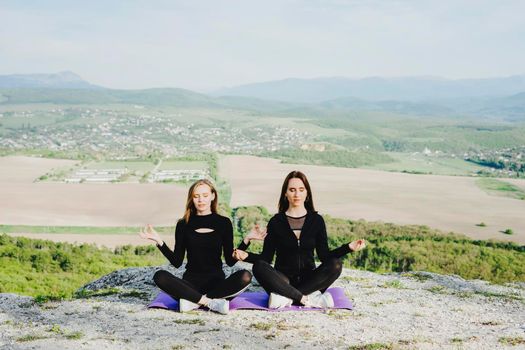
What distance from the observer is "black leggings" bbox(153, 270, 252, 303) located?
9.50m

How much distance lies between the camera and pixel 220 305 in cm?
960

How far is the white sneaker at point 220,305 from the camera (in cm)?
958

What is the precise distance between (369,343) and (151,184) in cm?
7168

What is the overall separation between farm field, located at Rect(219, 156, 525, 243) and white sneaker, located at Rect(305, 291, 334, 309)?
45.1 m

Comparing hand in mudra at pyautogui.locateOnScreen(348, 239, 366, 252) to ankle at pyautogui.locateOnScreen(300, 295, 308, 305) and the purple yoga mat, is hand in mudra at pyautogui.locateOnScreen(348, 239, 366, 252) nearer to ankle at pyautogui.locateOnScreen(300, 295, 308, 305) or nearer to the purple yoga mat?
ankle at pyautogui.locateOnScreen(300, 295, 308, 305)

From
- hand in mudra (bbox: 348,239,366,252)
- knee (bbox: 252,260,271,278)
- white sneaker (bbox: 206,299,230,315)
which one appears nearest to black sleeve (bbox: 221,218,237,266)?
knee (bbox: 252,260,271,278)

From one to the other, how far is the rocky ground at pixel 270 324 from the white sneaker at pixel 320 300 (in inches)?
6.3

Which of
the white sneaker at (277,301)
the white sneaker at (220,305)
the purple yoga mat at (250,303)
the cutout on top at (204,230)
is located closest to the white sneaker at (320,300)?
the purple yoga mat at (250,303)

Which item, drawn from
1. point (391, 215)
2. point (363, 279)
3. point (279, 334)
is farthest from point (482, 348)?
point (391, 215)

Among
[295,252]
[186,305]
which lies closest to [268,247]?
[295,252]

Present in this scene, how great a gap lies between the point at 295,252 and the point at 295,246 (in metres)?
0.14

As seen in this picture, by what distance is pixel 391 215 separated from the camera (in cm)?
6203

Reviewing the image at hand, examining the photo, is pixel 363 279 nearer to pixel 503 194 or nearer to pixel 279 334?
pixel 279 334

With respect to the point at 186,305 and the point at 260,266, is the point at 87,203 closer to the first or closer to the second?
the point at 186,305
